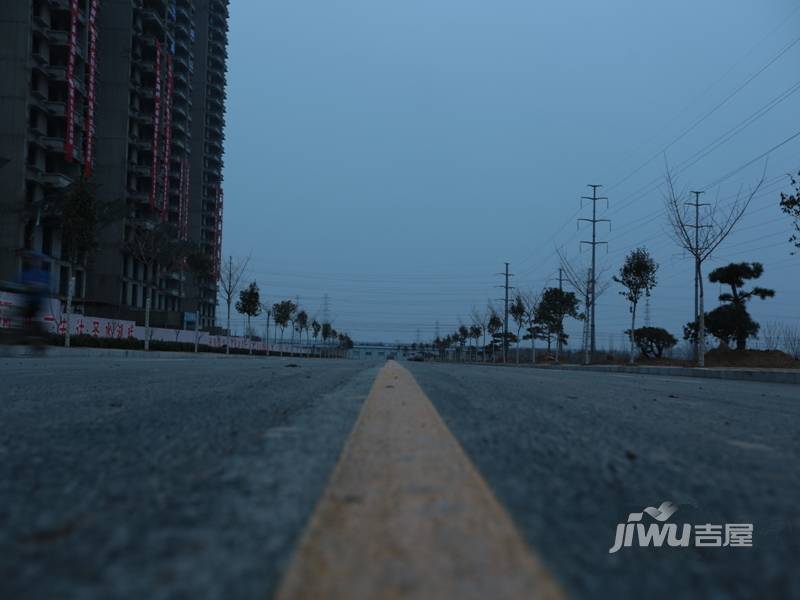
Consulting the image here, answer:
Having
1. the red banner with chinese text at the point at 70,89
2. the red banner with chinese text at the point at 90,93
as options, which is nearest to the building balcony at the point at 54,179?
the red banner with chinese text at the point at 70,89

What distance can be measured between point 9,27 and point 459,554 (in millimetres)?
49701

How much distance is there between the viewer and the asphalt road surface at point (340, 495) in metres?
0.96

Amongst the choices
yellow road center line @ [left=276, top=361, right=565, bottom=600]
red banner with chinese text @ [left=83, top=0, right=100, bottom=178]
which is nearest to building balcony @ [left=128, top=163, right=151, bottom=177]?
red banner with chinese text @ [left=83, top=0, right=100, bottom=178]

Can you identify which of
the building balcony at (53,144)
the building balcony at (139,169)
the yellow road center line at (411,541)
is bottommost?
the yellow road center line at (411,541)

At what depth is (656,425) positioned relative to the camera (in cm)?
310

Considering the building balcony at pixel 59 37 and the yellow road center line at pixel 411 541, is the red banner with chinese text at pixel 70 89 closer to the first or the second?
the building balcony at pixel 59 37

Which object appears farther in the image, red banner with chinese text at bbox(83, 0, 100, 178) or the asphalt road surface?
red banner with chinese text at bbox(83, 0, 100, 178)

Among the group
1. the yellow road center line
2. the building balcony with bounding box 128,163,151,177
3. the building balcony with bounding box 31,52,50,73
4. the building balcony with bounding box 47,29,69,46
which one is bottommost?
the yellow road center line

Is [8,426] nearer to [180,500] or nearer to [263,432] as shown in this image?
[263,432]

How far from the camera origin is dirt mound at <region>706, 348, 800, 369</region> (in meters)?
25.0
